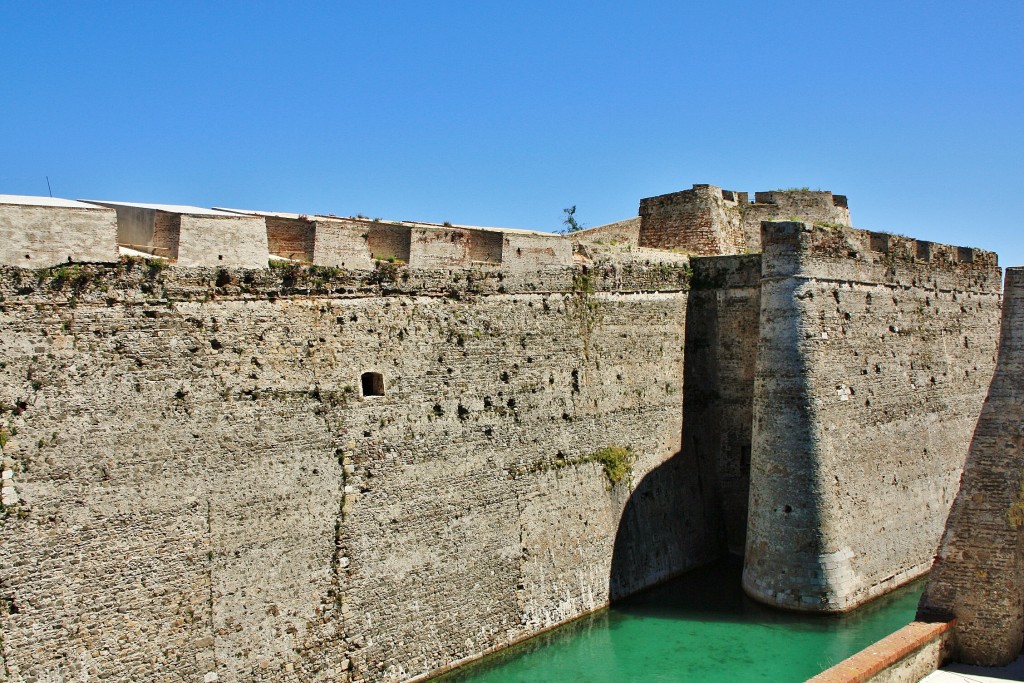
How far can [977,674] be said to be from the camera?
491 inches

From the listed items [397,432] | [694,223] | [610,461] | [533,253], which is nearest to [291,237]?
[397,432]

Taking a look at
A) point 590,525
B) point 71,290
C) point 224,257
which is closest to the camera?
point 71,290

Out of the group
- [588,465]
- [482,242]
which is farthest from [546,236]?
[588,465]

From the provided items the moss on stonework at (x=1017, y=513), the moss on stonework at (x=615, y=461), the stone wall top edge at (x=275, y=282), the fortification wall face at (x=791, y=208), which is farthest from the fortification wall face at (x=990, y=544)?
the fortification wall face at (x=791, y=208)

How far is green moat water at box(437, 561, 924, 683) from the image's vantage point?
43.0 feet

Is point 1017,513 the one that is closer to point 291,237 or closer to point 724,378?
point 724,378

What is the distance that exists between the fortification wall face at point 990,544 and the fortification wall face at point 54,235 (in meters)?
11.3

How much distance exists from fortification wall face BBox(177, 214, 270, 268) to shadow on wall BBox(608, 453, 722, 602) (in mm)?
7749

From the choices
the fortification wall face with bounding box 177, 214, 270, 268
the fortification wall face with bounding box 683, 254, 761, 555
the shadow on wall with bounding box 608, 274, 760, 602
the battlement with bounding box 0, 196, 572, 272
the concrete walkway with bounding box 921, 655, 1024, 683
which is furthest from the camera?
the fortification wall face with bounding box 683, 254, 761, 555

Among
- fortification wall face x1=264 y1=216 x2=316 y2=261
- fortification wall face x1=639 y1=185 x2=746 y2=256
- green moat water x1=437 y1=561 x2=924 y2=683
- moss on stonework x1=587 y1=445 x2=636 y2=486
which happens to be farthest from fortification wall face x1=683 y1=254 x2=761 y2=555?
fortification wall face x1=264 y1=216 x2=316 y2=261

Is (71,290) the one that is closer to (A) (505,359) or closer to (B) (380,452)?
(B) (380,452)

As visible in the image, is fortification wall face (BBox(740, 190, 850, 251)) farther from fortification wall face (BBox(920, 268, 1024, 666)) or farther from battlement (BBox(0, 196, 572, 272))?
fortification wall face (BBox(920, 268, 1024, 666))

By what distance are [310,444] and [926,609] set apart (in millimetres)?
8666

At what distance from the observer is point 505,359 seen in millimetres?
14555
